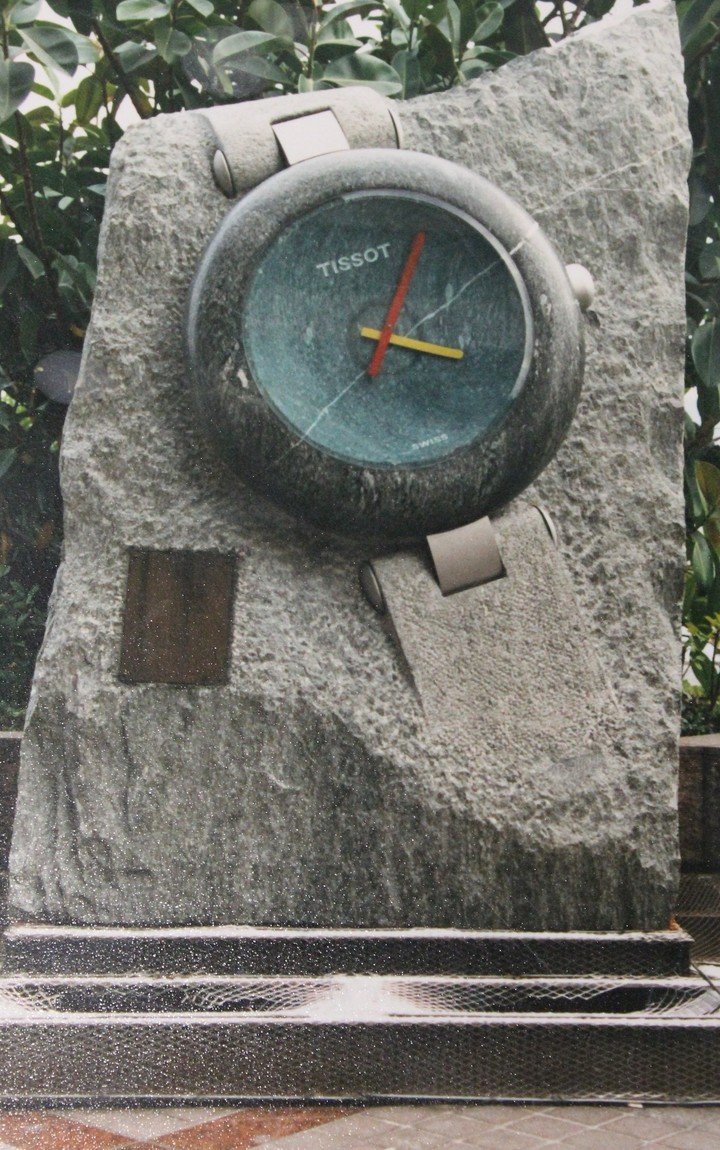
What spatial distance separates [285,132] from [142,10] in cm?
116

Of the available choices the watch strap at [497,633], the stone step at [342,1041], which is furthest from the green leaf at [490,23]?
the stone step at [342,1041]

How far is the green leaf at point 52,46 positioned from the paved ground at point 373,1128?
2.72 metres

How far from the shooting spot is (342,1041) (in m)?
2.38

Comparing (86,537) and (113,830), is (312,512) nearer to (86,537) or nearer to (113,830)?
(86,537)

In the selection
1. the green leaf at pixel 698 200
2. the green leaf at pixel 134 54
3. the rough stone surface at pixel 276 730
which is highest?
the green leaf at pixel 134 54

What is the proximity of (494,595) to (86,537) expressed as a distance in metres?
0.88

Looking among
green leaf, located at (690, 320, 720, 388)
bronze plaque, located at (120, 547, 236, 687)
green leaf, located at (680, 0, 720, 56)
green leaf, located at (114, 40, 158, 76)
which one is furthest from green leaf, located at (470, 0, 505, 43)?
bronze plaque, located at (120, 547, 236, 687)

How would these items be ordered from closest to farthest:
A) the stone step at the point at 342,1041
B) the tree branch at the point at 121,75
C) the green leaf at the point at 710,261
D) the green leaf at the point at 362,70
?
the stone step at the point at 342,1041
the green leaf at the point at 362,70
the tree branch at the point at 121,75
the green leaf at the point at 710,261

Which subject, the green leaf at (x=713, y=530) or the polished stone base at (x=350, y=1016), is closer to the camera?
the polished stone base at (x=350, y=1016)

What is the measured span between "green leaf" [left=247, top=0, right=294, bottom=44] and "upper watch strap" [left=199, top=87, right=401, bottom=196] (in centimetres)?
121

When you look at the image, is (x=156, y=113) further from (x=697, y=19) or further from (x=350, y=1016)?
(x=350, y=1016)

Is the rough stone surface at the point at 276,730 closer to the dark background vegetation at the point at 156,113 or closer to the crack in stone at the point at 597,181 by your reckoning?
the crack in stone at the point at 597,181

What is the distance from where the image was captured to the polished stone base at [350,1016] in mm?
2365

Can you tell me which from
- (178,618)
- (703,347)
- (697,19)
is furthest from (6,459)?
(697,19)
